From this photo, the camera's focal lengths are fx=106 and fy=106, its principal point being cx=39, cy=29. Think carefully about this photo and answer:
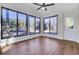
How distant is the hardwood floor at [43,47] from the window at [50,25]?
16 centimetres

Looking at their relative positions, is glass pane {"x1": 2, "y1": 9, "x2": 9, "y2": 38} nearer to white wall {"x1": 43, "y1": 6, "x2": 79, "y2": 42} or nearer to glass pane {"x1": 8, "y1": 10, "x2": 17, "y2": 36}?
glass pane {"x1": 8, "y1": 10, "x2": 17, "y2": 36}

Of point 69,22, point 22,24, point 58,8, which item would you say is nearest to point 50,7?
point 58,8

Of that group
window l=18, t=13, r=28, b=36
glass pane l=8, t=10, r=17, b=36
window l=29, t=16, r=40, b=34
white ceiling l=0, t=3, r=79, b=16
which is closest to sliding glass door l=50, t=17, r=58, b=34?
white ceiling l=0, t=3, r=79, b=16

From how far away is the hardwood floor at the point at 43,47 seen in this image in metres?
1.80

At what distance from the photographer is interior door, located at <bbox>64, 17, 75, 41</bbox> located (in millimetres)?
1896

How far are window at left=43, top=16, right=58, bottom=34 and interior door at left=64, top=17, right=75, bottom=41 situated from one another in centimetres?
18

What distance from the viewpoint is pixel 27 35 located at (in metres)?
1.96

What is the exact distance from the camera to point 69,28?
1.92 meters

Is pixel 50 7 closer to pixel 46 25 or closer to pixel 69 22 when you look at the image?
pixel 46 25

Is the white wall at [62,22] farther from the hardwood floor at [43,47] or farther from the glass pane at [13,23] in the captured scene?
the glass pane at [13,23]
